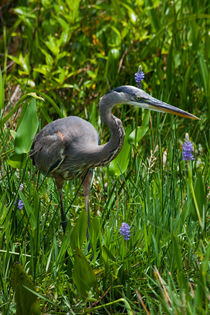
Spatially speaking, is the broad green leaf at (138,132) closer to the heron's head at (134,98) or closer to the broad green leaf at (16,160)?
the heron's head at (134,98)

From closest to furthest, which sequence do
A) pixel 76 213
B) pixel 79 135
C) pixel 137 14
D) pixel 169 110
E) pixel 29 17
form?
pixel 169 110, pixel 79 135, pixel 76 213, pixel 137 14, pixel 29 17

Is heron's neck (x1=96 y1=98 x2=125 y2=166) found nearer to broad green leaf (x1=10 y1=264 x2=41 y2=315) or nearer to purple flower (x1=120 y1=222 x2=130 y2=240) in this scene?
purple flower (x1=120 y1=222 x2=130 y2=240)

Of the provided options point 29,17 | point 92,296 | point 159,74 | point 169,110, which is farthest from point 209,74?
point 92,296

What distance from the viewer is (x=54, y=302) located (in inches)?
90.1

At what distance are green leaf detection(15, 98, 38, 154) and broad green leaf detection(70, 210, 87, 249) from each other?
507 millimetres

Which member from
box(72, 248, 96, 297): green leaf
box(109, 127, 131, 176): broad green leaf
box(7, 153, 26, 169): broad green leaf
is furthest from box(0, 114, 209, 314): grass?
box(109, 127, 131, 176): broad green leaf

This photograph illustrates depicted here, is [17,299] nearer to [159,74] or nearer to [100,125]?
[100,125]

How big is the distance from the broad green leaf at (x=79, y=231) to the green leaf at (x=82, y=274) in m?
0.28

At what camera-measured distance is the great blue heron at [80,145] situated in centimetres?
275

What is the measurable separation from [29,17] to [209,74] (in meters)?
1.70

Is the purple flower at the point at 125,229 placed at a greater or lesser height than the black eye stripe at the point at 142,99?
lesser

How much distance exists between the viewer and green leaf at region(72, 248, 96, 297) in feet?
7.11

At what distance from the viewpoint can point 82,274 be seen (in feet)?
7.18

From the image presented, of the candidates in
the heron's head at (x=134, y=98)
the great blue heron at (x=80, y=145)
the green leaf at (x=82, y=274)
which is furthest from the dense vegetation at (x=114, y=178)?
the heron's head at (x=134, y=98)
